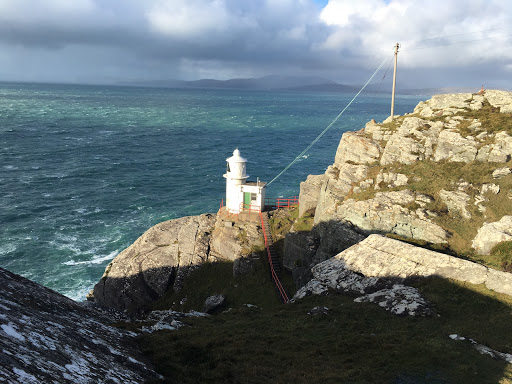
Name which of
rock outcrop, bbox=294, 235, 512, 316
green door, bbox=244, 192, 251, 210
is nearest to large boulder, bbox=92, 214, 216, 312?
A: green door, bbox=244, 192, 251, 210

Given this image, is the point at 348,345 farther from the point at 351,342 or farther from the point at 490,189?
the point at 490,189

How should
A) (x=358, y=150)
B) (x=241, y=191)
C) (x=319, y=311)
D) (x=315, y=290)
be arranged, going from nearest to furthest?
(x=319, y=311) < (x=315, y=290) < (x=358, y=150) < (x=241, y=191)

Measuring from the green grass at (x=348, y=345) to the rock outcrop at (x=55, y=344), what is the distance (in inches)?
57.1

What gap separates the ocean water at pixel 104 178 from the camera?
50.4 m

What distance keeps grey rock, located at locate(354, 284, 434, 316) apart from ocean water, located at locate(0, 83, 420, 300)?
34837 millimetres

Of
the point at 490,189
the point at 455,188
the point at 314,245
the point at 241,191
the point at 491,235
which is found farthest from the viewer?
the point at 241,191

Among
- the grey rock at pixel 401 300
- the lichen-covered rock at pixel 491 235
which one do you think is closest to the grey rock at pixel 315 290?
the grey rock at pixel 401 300

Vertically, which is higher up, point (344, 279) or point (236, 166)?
point (236, 166)

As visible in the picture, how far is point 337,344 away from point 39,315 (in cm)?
1177

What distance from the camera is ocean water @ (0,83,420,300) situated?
50375 mm

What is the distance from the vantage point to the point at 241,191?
43.0 meters

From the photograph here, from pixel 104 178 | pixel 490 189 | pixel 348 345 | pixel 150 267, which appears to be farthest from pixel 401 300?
pixel 104 178

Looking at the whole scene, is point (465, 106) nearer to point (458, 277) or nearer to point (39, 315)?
point (458, 277)

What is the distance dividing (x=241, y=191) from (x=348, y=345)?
27916 millimetres
